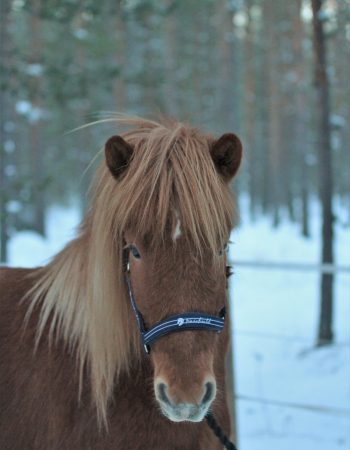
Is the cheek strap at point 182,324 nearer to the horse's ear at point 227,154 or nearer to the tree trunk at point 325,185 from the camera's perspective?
the horse's ear at point 227,154

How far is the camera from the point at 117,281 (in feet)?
7.13

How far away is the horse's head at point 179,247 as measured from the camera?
1.76 m

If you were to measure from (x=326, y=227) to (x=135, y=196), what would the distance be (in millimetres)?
5669

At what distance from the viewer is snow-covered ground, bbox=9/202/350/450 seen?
497 cm

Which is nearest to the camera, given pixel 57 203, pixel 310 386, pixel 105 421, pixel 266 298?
pixel 105 421

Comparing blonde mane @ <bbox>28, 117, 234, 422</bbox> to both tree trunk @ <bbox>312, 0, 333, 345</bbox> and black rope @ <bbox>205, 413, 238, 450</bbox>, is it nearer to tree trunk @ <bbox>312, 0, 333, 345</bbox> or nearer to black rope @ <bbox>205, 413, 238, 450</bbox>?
black rope @ <bbox>205, 413, 238, 450</bbox>

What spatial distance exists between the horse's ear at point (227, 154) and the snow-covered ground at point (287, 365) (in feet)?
1.12

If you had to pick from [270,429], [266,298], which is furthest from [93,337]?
[266,298]

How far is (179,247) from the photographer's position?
1906 millimetres

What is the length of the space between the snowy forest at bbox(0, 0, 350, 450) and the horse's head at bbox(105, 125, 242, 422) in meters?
0.39

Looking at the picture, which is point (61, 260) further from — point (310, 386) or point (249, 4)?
point (249, 4)


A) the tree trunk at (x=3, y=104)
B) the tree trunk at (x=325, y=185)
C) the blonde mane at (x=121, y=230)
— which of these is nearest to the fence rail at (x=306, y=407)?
the blonde mane at (x=121, y=230)

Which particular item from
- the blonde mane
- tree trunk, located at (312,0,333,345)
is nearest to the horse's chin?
the blonde mane

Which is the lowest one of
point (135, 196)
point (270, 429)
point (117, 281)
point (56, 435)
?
point (270, 429)
